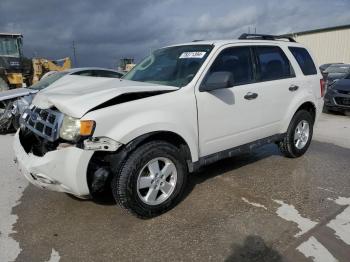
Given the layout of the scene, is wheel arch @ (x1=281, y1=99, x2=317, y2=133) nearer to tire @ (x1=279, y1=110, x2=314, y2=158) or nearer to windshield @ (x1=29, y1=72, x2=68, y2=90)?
tire @ (x1=279, y1=110, x2=314, y2=158)

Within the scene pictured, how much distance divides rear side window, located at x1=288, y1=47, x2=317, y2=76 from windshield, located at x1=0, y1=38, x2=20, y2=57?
50.3ft

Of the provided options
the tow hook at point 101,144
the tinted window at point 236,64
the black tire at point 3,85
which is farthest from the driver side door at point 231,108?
the black tire at point 3,85

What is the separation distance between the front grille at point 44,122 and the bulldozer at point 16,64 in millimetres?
13505

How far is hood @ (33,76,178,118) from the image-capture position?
10.7 ft

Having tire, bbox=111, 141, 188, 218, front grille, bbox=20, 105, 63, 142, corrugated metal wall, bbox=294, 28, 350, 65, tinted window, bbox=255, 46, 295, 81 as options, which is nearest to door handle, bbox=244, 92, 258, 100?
tinted window, bbox=255, 46, 295, 81

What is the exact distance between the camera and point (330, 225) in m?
3.52

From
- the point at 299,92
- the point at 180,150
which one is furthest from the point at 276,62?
the point at 180,150

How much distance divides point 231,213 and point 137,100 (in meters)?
1.57

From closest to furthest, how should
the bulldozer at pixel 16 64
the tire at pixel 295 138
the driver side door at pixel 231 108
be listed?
the driver side door at pixel 231 108, the tire at pixel 295 138, the bulldozer at pixel 16 64

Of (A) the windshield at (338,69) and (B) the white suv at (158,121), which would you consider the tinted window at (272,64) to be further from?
(A) the windshield at (338,69)

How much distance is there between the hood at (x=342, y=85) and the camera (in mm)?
10492

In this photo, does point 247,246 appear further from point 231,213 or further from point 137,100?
point 137,100

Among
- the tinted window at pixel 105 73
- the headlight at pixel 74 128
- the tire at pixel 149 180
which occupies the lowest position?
the tire at pixel 149 180

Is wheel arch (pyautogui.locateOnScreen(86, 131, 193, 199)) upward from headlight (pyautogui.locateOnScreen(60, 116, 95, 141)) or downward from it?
downward
